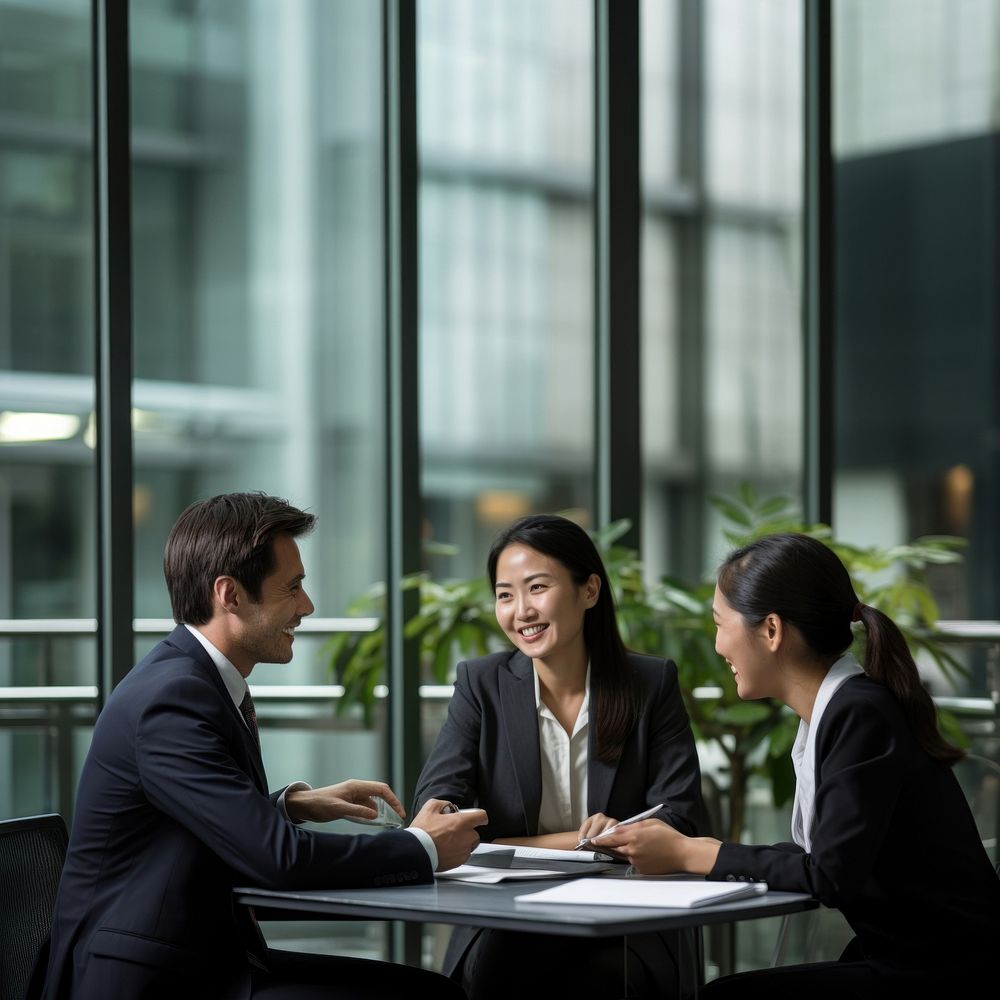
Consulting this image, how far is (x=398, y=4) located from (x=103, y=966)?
2776 mm

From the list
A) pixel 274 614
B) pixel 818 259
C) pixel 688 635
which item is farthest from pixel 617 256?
pixel 274 614

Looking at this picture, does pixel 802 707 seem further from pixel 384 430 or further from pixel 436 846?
pixel 384 430

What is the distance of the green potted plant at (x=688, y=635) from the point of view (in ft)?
11.7

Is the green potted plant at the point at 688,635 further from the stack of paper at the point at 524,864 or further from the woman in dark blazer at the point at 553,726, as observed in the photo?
the stack of paper at the point at 524,864

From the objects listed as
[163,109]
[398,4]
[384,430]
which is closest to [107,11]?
[163,109]

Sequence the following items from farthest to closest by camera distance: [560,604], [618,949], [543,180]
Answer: [543,180] → [560,604] → [618,949]

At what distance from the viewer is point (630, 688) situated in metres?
2.74

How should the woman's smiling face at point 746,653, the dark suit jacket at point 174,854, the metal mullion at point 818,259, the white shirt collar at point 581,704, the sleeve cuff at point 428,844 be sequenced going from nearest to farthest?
1. the dark suit jacket at point 174,854
2. the sleeve cuff at point 428,844
3. the woman's smiling face at point 746,653
4. the white shirt collar at point 581,704
5. the metal mullion at point 818,259

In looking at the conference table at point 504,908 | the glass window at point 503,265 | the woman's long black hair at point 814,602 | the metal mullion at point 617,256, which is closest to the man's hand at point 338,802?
the conference table at point 504,908

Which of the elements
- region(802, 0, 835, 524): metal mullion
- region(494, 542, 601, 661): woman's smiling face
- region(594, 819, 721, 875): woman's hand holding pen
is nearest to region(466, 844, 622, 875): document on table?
region(594, 819, 721, 875): woman's hand holding pen

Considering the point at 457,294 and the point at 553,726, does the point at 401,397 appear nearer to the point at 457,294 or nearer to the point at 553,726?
the point at 457,294

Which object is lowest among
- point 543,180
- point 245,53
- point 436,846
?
point 436,846

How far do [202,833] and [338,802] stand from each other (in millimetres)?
412

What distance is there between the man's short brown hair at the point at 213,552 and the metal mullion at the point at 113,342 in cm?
120
